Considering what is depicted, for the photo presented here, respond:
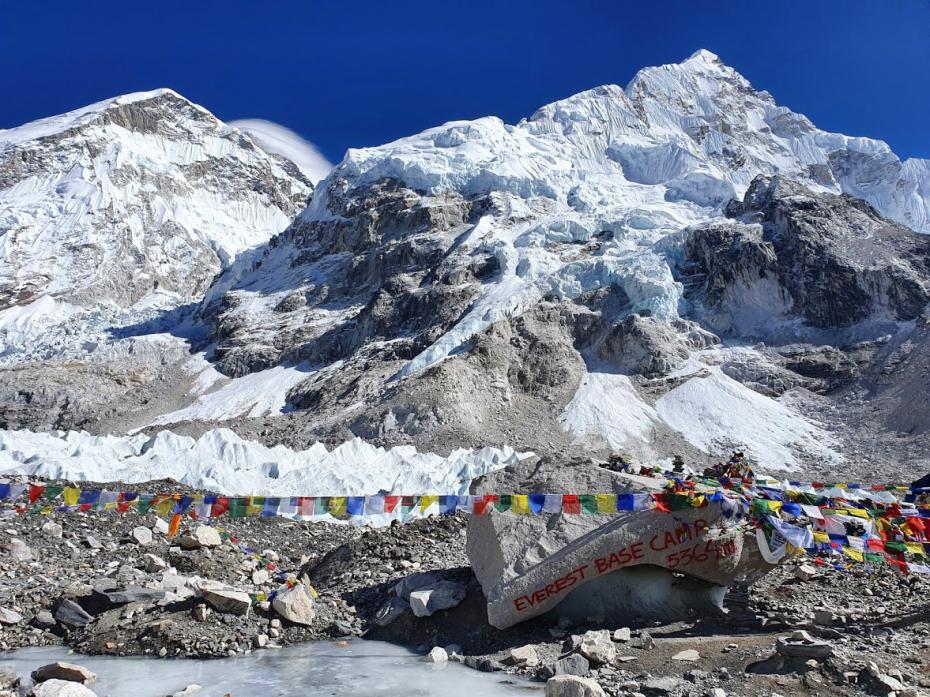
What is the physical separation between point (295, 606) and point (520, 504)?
3.60 metres

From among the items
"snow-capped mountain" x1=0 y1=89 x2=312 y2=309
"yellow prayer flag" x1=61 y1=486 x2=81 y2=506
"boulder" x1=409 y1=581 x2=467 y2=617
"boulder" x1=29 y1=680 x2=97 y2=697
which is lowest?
"boulder" x1=29 y1=680 x2=97 y2=697

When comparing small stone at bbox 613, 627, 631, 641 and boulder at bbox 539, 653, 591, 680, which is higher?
small stone at bbox 613, 627, 631, 641

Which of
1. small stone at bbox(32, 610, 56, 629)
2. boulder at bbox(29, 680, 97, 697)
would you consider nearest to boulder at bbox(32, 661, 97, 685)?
boulder at bbox(29, 680, 97, 697)

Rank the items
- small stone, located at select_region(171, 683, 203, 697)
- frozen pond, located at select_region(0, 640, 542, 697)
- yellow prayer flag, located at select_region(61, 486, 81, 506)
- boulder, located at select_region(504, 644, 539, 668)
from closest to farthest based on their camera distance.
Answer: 1. small stone, located at select_region(171, 683, 203, 697)
2. frozen pond, located at select_region(0, 640, 542, 697)
3. boulder, located at select_region(504, 644, 539, 668)
4. yellow prayer flag, located at select_region(61, 486, 81, 506)

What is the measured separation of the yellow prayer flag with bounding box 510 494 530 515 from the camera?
1023 centimetres

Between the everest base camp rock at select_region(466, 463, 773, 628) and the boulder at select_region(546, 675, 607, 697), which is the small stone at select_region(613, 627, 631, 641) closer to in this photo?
the everest base camp rock at select_region(466, 463, 773, 628)

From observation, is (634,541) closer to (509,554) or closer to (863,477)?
(509,554)

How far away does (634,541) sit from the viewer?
9445mm

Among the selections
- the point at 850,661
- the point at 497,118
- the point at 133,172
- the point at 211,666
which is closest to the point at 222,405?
the point at 211,666

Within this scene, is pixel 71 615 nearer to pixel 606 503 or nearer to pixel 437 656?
pixel 437 656

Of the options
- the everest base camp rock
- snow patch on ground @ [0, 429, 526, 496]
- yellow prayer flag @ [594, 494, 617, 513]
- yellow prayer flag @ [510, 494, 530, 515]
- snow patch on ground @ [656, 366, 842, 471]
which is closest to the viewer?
the everest base camp rock

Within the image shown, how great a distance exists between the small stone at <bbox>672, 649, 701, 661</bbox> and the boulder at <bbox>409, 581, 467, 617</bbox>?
3378 millimetres

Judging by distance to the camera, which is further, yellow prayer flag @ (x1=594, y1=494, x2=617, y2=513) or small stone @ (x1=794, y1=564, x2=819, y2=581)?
small stone @ (x1=794, y1=564, x2=819, y2=581)

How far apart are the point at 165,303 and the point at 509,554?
4242 inches
